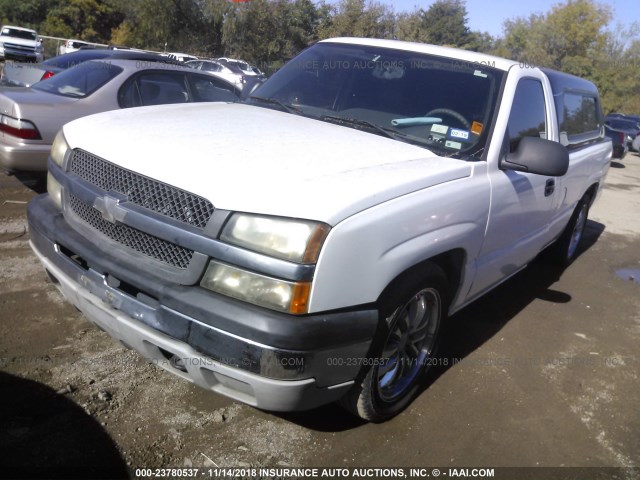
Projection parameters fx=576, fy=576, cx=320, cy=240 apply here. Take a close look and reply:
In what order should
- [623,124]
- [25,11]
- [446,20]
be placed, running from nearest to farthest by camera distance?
[623,124] → [25,11] → [446,20]

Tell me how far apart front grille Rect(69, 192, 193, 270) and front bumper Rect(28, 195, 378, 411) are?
0.10 metres

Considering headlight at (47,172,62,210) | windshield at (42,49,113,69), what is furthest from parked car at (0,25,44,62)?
headlight at (47,172,62,210)

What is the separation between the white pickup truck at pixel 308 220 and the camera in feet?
7.51

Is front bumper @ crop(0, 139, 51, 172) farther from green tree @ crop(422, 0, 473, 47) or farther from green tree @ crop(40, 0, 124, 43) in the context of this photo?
green tree @ crop(422, 0, 473, 47)

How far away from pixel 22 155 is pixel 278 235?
15.2 ft

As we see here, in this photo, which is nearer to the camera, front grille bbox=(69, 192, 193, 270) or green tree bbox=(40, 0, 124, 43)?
front grille bbox=(69, 192, 193, 270)

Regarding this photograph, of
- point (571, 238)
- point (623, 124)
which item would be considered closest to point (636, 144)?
point (623, 124)

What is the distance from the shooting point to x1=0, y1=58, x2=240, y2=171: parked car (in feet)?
19.2

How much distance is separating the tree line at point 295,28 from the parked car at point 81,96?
23.3 meters

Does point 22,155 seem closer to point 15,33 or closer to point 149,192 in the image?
point 149,192

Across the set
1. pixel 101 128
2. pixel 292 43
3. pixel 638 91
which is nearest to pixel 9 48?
pixel 292 43

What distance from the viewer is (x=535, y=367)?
13.1ft

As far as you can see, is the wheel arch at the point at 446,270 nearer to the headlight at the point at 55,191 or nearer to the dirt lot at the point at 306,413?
the dirt lot at the point at 306,413

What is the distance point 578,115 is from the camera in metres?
5.34
